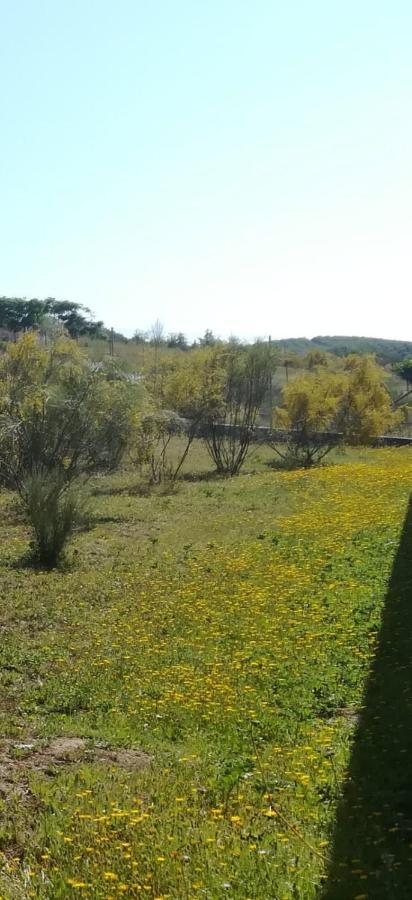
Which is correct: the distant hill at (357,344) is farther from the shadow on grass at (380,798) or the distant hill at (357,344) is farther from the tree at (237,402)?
the shadow on grass at (380,798)

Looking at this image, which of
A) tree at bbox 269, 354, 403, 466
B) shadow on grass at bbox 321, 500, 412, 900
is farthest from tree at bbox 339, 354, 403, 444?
shadow on grass at bbox 321, 500, 412, 900

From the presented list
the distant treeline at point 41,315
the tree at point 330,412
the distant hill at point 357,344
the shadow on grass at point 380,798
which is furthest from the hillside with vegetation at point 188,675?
the distant hill at point 357,344

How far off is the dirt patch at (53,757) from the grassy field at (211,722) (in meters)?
0.02

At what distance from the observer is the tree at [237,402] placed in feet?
106

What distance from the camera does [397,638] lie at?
28.4 feet

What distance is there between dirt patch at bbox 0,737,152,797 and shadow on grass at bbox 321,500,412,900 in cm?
153

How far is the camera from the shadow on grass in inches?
158

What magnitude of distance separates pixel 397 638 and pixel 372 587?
101 inches

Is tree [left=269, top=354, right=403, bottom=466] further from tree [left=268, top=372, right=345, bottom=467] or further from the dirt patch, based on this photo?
the dirt patch

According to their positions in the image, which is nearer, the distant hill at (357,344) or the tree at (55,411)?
the tree at (55,411)

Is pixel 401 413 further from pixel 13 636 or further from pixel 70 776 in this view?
pixel 70 776

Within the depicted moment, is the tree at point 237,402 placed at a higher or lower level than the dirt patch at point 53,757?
higher

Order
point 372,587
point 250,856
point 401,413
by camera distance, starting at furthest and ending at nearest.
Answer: point 401,413
point 372,587
point 250,856

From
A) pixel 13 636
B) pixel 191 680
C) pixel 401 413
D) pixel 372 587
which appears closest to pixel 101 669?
pixel 191 680
